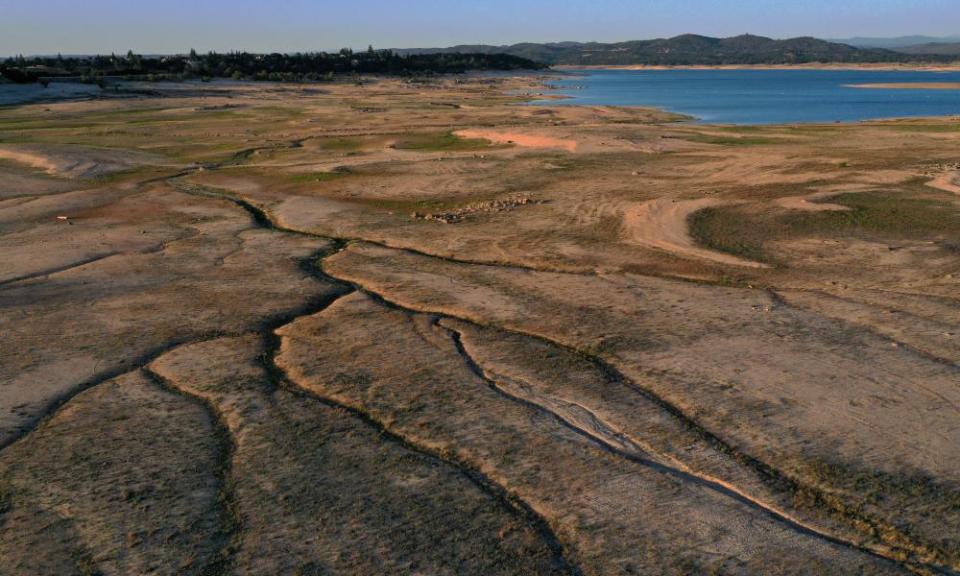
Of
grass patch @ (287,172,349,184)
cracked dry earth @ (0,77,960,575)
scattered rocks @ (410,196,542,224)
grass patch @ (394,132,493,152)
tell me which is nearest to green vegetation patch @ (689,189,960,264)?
cracked dry earth @ (0,77,960,575)

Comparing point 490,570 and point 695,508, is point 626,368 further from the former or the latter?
point 490,570

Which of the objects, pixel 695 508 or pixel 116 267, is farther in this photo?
pixel 116 267

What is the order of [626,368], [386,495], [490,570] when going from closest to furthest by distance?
[490,570] < [386,495] < [626,368]

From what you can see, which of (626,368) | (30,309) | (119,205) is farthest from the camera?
(119,205)

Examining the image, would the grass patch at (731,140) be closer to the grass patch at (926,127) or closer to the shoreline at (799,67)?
the grass patch at (926,127)

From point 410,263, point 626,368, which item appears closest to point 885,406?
point 626,368

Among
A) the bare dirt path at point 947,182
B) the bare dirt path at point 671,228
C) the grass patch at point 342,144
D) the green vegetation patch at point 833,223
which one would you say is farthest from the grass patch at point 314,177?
the bare dirt path at point 947,182

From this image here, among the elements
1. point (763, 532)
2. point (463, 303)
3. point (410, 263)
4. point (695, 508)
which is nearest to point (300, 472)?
point (695, 508)
